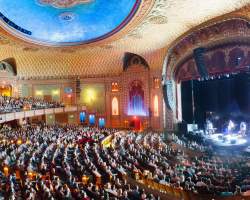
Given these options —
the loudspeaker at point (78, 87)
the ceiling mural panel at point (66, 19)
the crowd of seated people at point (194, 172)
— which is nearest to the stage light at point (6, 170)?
the crowd of seated people at point (194, 172)

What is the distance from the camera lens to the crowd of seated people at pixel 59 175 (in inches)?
406

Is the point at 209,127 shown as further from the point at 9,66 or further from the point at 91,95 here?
the point at 9,66

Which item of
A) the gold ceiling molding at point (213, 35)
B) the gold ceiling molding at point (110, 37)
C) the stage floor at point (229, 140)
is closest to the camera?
the gold ceiling molding at point (213, 35)

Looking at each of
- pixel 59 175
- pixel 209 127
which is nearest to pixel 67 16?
pixel 59 175

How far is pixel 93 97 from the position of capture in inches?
1421

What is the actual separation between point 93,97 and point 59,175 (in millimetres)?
22485

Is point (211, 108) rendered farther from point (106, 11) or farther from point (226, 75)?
→ point (106, 11)

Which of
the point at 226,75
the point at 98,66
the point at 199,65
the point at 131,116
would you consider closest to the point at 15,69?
the point at 98,66

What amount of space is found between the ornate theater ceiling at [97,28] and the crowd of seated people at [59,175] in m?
9.68

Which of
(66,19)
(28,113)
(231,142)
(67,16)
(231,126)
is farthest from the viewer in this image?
(28,113)

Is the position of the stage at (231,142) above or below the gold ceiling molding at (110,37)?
below

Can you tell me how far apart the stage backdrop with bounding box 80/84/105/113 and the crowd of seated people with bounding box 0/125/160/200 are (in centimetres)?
1350

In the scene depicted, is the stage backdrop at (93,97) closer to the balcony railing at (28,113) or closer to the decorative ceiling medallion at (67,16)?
the balcony railing at (28,113)

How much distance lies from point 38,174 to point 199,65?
15.9 meters
